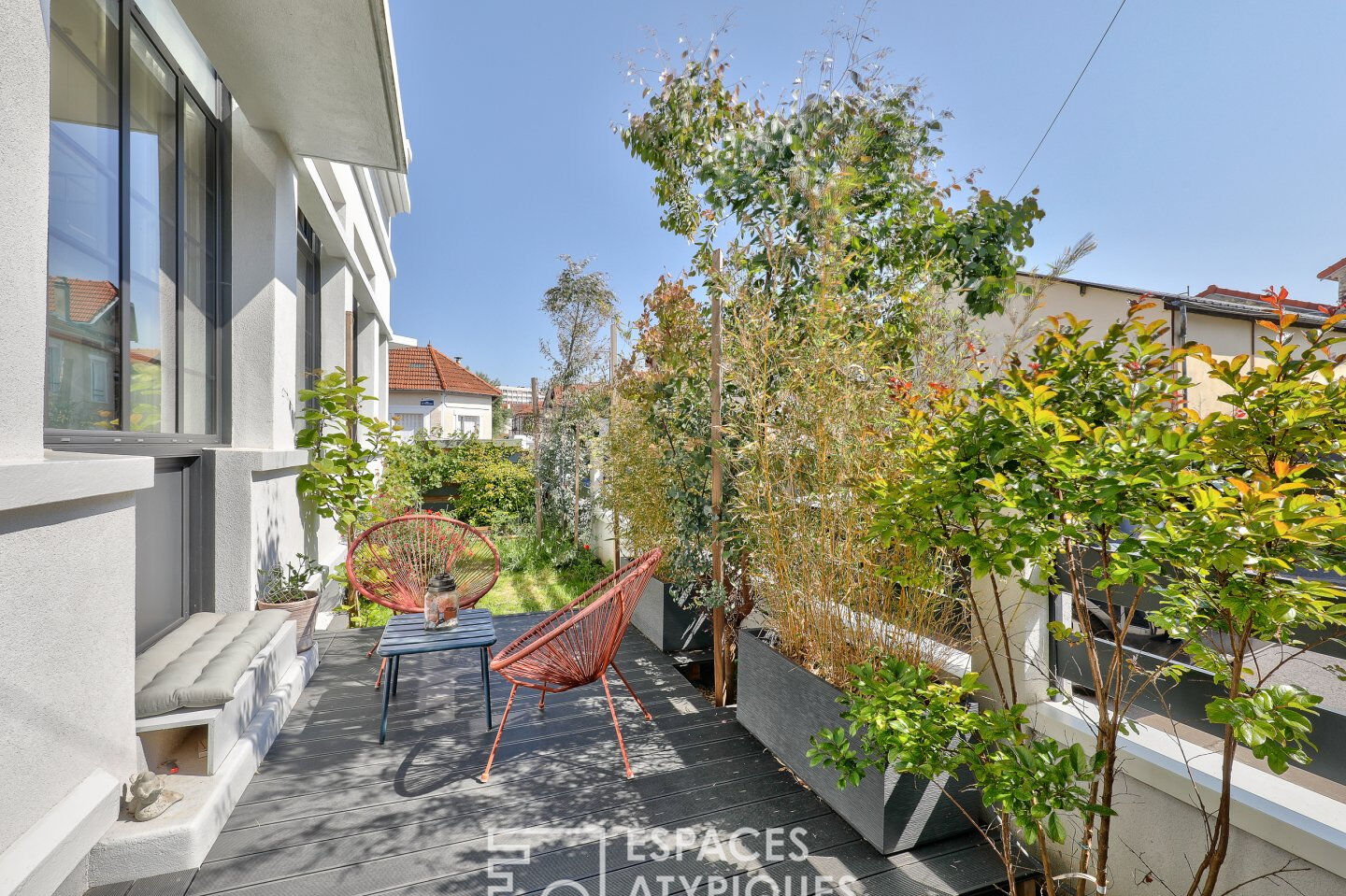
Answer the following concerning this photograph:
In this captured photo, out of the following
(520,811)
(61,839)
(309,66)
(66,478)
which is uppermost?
(309,66)

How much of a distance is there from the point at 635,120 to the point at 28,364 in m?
2.86

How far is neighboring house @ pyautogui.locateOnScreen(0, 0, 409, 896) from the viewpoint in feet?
4.44

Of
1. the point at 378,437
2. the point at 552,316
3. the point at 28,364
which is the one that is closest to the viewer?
the point at 28,364

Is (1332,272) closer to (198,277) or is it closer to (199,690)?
(199,690)

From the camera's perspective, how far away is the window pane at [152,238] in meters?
2.36

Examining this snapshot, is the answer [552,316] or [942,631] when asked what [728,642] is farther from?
[552,316]

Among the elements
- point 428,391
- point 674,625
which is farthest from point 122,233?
point 428,391

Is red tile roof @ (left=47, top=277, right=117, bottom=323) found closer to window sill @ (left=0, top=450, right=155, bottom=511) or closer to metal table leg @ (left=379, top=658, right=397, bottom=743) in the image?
window sill @ (left=0, top=450, right=155, bottom=511)

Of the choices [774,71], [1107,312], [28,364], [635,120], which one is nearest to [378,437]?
[635,120]

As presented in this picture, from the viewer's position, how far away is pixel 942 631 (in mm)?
2396

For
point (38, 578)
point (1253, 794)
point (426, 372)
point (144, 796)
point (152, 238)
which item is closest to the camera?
point (38, 578)

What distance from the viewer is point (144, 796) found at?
172 centimetres

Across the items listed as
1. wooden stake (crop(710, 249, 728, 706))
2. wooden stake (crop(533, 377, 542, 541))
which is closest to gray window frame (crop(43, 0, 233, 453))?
wooden stake (crop(710, 249, 728, 706))

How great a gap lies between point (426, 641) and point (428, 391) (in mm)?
17218
